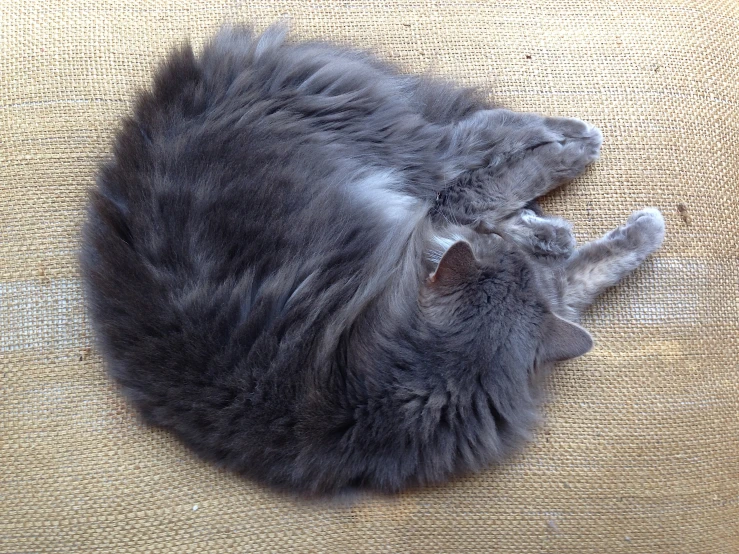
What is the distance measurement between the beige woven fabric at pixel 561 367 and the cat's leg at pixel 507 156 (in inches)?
3.4

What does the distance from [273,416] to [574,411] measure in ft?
2.88

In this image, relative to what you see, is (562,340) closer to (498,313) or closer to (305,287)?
(498,313)

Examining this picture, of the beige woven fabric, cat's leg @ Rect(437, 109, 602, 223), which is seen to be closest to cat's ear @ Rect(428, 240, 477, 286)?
cat's leg @ Rect(437, 109, 602, 223)

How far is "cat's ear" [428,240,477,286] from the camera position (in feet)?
4.48

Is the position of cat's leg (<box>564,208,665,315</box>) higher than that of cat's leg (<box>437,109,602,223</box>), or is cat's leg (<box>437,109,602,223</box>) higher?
cat's leg (<box>437,109,602,223</box>)

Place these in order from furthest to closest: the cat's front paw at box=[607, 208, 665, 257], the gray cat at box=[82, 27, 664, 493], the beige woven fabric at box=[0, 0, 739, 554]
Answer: the cat's front paw at box=[607, 208, 665, 257], the beige woven fabric at box=[0, 0, 739, 554], the gray cat at box=[82, 27, 664, 493]

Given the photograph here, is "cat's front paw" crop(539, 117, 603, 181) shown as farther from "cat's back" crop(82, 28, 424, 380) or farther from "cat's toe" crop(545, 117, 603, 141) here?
"cat's back" crop(82, 28, 424, 380)

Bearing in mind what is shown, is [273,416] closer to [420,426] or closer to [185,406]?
[185,406]

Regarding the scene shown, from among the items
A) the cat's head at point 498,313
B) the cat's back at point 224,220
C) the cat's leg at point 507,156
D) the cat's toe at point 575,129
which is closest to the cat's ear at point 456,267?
the cat's head at point 498,313

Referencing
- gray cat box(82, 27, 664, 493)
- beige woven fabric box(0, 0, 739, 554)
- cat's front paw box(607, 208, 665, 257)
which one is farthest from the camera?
cat's front paw box(607, 208, 665, 257)

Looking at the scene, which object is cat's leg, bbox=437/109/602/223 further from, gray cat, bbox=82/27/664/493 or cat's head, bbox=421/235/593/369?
cat's head, bbox=421/235/593/369

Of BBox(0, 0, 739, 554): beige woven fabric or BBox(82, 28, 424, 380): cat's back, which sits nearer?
BBox(82, 28, 424, 380): cat's back

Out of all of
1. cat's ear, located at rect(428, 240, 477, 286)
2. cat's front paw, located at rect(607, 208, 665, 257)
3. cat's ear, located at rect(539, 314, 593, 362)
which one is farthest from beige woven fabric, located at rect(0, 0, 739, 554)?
cat's ear, located at rect(428, 240, 477, 286)

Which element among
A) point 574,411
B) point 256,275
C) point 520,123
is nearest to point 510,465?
point 574,411
